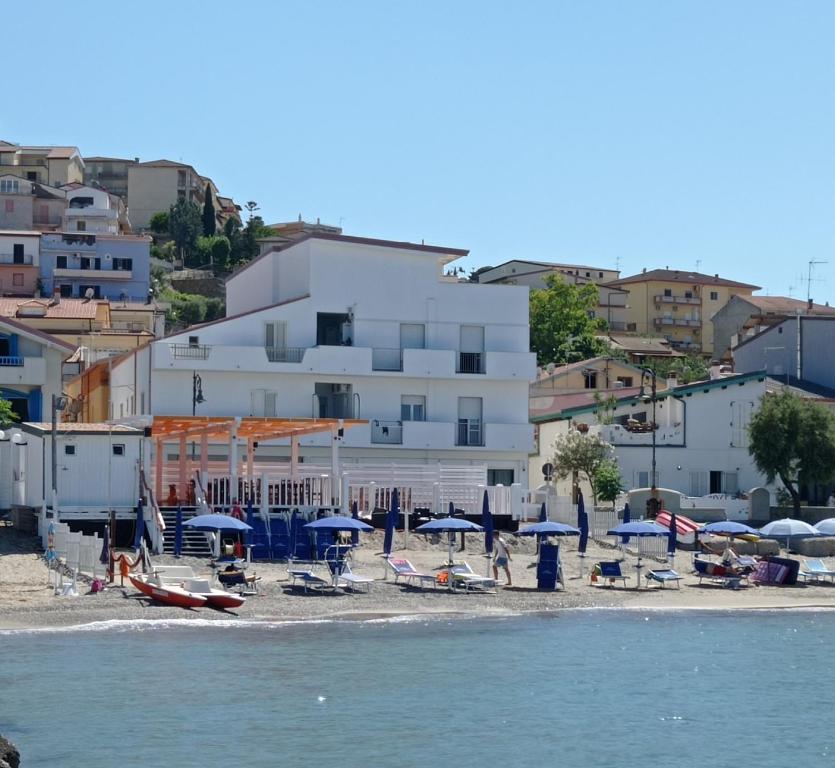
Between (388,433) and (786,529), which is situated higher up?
(388,433)

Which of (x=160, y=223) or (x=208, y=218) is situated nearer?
(x=208, y=218)

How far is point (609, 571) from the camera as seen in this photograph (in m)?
46.5

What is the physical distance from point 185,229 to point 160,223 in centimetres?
716

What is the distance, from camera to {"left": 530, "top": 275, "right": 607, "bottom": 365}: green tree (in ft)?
376

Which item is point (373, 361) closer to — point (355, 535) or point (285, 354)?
point (285, 354)

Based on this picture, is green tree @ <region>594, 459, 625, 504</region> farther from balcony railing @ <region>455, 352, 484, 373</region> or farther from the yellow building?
the yellow building

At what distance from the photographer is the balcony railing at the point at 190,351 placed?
58969 mm

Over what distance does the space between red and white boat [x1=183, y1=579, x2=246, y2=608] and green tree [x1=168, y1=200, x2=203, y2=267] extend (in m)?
110

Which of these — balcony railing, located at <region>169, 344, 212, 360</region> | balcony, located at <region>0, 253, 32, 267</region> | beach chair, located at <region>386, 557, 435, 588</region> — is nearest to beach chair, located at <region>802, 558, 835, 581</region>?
beach chair, located at <region>386, 557, 435, 588</region>

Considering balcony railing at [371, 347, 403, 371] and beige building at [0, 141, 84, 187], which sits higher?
beige building at [0, 141, 84, 187]

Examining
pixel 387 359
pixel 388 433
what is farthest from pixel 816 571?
pixel 387 359

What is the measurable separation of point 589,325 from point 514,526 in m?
67.2

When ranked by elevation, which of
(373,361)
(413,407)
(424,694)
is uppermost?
(373,361)

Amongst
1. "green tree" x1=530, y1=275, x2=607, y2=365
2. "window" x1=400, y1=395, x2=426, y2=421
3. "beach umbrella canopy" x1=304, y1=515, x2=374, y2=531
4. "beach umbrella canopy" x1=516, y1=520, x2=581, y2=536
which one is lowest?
"beach umbrella canopy" x1=516, y1=520, x2=581, y2=536
